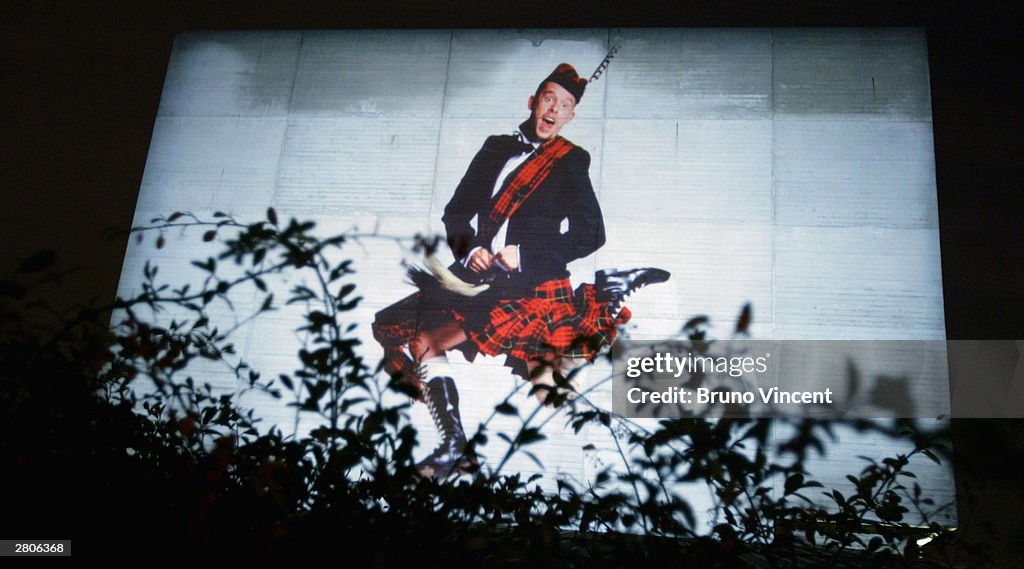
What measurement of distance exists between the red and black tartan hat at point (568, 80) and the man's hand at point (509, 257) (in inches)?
44.1

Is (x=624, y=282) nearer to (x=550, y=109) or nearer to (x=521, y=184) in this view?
(x=521, y=184)

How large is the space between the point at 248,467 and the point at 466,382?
3.36 metres

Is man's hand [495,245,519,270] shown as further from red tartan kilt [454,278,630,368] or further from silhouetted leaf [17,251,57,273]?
silhouetted leaf [17,251,57,273]

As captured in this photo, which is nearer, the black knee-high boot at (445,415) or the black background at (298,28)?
the black knee-high boot at (445,415)

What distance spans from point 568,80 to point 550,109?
0.24 meters

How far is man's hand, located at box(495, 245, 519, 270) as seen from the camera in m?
4.81

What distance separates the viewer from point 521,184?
4.94 m

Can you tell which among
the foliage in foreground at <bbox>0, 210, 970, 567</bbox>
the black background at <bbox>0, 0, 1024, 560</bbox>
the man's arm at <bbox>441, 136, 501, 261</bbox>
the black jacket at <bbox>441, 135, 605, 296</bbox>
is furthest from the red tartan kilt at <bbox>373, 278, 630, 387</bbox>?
the foliage in foreground at <bbox>0, 210, 970, 567</bbox>

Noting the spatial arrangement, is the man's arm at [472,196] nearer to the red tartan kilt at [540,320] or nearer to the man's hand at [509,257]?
the man's hand at [509,257]

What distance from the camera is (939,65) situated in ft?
16.1

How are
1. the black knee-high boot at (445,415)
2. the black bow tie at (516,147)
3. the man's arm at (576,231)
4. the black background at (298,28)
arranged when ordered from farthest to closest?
1. the black bow tie at (516,147)
2. the man's arm at (576,231)
3. the black background at (298,28)
4. the black knee-high boot at (445,415)

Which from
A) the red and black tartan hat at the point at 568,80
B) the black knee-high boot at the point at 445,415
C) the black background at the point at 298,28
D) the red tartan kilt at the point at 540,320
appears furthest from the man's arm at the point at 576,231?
the black background at the point at 298,28

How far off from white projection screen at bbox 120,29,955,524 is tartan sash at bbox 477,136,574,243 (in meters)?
0.18

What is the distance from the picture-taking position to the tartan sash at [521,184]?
4887mm
